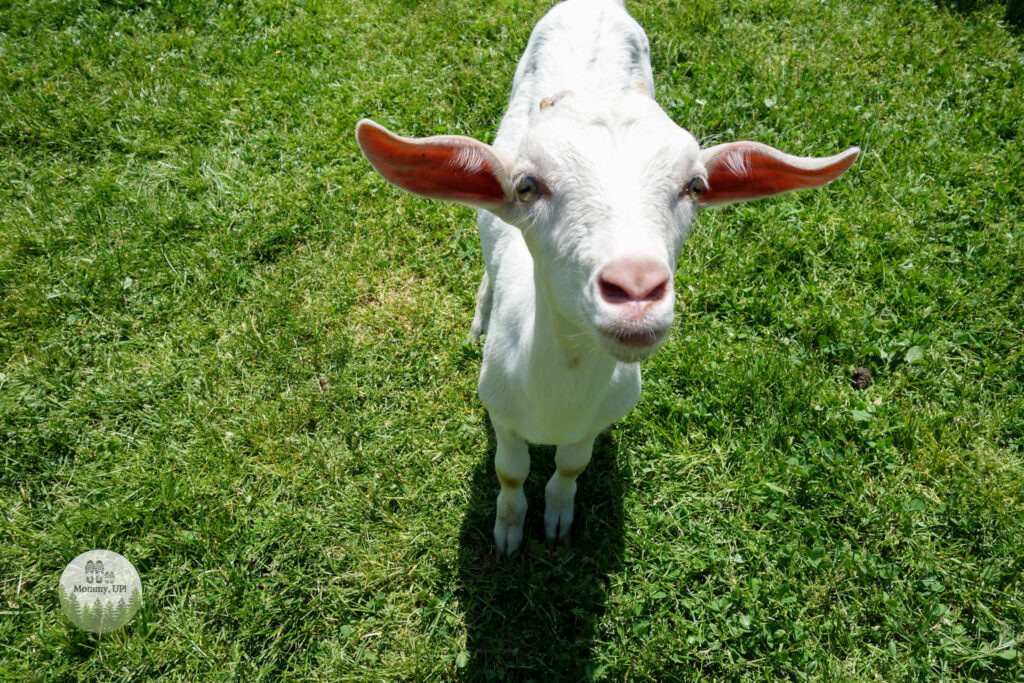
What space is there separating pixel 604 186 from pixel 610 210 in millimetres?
92

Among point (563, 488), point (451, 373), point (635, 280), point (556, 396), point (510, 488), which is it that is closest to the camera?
point (635, 280)

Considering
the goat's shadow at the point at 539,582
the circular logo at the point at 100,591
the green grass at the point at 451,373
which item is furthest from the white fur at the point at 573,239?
the circular logo at the point at 100,591

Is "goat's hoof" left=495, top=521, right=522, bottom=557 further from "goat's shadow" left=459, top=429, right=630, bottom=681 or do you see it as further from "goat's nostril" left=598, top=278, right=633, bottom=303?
"goat's nostril" left=598, top=278, right=633, bottom=303

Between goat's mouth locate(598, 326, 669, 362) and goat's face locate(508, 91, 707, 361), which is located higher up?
goat's face locate(508, 91, 707, 361)

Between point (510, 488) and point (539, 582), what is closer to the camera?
point (510, 488)

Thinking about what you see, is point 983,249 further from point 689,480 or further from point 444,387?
point 444,387

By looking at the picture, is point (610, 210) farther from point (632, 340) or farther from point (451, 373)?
point (451, 373)

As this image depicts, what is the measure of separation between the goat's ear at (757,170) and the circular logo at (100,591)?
3.27m

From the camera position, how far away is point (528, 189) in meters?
2.00

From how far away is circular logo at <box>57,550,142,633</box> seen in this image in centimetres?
316

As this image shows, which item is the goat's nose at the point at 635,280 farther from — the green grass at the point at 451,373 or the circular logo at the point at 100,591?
the circular logo at the point at 100,591

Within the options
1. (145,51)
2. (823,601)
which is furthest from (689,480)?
(145,51)

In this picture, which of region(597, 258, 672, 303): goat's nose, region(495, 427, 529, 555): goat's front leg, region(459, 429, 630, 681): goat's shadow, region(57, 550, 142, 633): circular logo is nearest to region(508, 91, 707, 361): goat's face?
region(597, 258, 672, 303): goat's nose

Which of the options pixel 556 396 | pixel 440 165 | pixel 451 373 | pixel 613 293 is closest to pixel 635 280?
pixel 613 293
